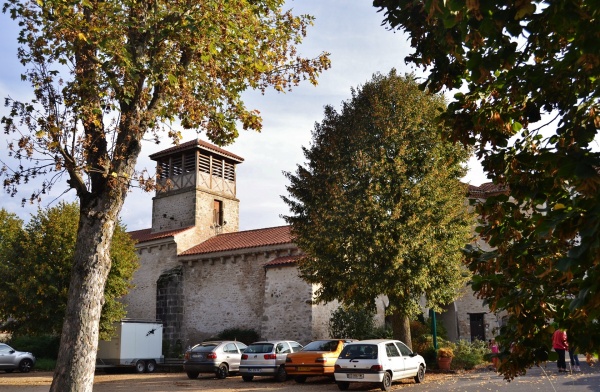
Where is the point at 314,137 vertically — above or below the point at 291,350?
above

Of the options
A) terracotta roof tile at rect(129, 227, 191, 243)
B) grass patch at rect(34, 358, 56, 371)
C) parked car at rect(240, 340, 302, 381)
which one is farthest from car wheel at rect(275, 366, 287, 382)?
grass patch at rect(34, 358, 56, 371)

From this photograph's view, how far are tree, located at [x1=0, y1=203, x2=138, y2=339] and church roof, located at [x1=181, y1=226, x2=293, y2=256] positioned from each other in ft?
19.6

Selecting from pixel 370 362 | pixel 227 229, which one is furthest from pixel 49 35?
pixel 227 229

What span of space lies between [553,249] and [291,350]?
16997 millimetres

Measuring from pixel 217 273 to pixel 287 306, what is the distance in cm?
579

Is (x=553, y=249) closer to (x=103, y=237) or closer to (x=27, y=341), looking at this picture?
(x=103, y=237)

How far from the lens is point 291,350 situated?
20094mm

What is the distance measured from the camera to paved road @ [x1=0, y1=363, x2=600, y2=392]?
14758mm

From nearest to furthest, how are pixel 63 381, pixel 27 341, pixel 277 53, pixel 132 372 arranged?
pixel 63 381
pixel 277 53
pixel 132 372
pixel 27 341

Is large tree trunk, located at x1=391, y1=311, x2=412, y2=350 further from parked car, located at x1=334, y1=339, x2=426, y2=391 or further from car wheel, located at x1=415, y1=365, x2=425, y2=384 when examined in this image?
parked car, located at x1=334, y1=339, x2=426, y2=391

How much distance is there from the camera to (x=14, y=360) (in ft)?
85.8

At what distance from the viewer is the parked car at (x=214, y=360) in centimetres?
2083

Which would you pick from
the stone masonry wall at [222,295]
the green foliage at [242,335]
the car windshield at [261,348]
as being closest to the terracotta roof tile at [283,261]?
the stone masonry wall at [222,295]

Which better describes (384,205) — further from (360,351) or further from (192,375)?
(192,375)
